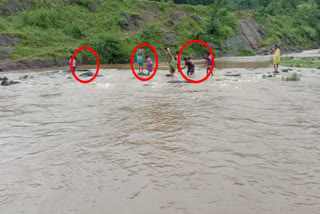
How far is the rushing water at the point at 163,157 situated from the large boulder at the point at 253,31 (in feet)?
110

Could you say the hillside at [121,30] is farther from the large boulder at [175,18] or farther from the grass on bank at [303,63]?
the grass on bank at [303,63]

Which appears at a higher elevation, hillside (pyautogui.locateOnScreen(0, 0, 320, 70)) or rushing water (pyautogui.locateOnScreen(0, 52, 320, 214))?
hillside (pyautogui.locateOnScreen(0, 0, 320, 70))

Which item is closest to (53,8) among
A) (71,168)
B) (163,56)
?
(163,56)

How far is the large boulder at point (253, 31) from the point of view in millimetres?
40497

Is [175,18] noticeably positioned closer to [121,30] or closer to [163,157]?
[121,30]

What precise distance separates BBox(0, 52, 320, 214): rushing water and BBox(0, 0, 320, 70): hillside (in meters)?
17.1

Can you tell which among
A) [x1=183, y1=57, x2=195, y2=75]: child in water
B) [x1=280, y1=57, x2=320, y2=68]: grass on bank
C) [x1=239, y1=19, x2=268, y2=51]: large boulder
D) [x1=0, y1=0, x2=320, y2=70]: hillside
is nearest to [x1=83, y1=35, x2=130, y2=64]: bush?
[x1=0, y1=0, x2=320, y2=70]: hillside

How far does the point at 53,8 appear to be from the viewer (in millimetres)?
31438

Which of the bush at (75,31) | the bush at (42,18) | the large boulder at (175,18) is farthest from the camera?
the large boulder at (175,18)

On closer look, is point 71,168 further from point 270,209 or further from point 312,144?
point 312,144

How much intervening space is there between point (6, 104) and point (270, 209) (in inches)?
344

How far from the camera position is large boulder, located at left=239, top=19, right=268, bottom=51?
133 ft

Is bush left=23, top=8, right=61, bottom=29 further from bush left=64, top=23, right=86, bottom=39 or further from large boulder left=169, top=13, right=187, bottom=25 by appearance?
large boulder left=169, top=13, right=187, bottom=25

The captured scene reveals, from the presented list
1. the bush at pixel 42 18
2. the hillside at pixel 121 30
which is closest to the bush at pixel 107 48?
the hillside at pixel 121 30
